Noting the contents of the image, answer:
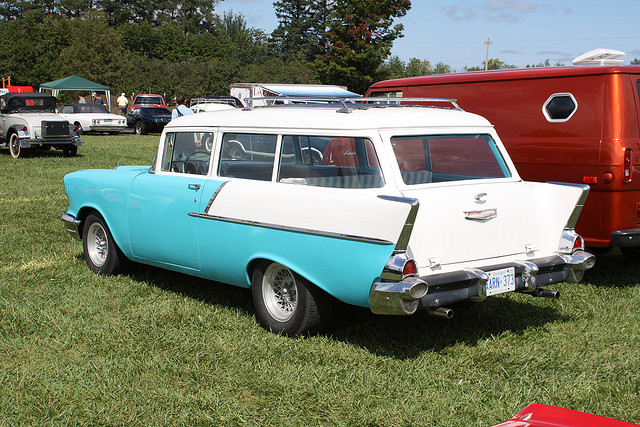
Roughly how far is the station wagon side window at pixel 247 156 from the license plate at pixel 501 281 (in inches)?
69.0

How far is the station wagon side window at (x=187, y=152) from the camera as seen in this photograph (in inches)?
232

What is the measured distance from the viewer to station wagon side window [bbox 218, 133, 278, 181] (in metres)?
5.36

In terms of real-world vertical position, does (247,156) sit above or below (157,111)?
below

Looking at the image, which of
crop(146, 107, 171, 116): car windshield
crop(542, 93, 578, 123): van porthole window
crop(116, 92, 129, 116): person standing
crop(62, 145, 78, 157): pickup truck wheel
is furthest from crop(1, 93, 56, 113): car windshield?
crop(542, 93, 578, 123): van porthole window

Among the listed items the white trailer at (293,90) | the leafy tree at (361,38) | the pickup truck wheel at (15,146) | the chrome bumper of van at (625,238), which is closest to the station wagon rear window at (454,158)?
the chrome bumper of van at (625,238)

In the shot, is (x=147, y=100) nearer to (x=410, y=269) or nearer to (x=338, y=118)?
(x=338, y=118)

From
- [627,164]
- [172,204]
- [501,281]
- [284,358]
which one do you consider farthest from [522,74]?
[284,358]

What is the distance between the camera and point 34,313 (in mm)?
5699

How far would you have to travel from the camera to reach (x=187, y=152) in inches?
241

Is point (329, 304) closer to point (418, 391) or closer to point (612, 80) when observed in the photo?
point (418, 391)

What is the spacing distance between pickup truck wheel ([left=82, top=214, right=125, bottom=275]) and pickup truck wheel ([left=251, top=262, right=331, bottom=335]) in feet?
6.35

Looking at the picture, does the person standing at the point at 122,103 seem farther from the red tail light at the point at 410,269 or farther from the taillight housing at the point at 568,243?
the red tail light at the point at 410,269

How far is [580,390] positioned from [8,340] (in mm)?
3863

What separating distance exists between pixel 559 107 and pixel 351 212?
A: 332 centimetres
